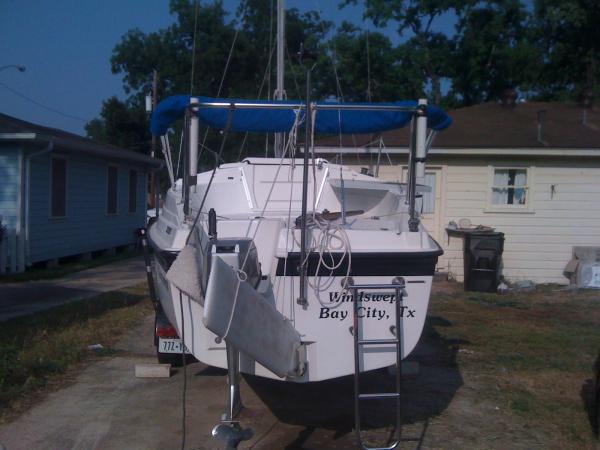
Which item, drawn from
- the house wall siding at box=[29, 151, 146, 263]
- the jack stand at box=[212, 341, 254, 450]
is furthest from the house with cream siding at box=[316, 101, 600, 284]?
the jack stand at box=[212, 341, 254, 450]

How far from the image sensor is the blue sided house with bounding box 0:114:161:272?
46.3 ft

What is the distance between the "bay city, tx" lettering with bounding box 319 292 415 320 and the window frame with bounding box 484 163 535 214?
9.57 meters

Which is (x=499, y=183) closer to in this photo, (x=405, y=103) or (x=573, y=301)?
(x=573, y=301)

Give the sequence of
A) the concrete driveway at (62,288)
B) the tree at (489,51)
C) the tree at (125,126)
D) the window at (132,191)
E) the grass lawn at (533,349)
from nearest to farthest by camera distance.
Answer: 1. the grass lawn at (533,349)
2. the concrete driveway at (62,288)
3. the window at (132,191)
4. the tree at (489,51)
5. the tree at (125,126)

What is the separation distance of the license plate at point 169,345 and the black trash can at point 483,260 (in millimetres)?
7483

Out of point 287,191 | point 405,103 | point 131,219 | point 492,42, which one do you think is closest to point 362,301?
point 405,103

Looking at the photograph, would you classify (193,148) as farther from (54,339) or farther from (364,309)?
(54,339)

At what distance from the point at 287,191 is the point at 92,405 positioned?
2684 millimetres

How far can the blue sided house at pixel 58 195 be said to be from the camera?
556 inches

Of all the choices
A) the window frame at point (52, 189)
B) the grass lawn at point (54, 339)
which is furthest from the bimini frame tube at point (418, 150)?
the window frame at point (52, 189)

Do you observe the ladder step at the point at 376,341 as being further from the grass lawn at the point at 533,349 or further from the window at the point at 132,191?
the window at the point at 132,191

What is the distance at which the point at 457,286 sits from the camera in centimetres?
1372

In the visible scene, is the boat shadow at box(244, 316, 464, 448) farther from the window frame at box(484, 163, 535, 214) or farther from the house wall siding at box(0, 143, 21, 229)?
the house wall siding at box(0, 143, 21, 229)

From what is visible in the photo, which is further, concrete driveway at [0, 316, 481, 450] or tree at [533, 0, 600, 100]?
tree at [533, 0, 600, 100]
